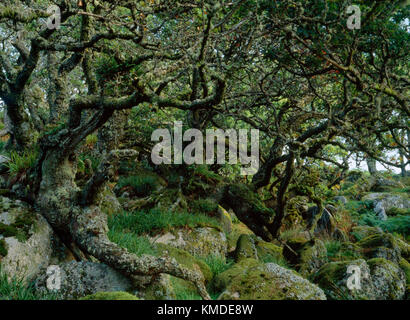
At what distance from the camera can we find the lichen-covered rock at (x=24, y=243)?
3.72 m

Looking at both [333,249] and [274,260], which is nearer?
[274,260]

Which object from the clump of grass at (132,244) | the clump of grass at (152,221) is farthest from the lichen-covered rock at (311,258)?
the clump of grass at (132,244)

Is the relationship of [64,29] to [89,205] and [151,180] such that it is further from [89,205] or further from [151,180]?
[89,205]

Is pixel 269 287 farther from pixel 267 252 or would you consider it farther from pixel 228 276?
pixel 267 252

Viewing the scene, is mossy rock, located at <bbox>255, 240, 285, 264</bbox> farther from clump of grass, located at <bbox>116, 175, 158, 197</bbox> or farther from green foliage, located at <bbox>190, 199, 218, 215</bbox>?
clump of grass, located at <bbox>116, 175, 158, 197</bbox>

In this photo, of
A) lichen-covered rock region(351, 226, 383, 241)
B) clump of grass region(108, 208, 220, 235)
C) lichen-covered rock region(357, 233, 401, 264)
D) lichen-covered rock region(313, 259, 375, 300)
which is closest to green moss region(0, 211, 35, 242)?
clump of grass region(108, 208, 220, 235)

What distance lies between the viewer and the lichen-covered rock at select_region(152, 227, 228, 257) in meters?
6.52

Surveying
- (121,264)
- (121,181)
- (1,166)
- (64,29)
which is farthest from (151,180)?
(64,29)

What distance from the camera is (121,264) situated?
3.72 metres

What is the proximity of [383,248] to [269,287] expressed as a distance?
4556mm

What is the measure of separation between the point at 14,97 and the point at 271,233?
7.81m

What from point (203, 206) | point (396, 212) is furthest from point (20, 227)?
point (396, 212)

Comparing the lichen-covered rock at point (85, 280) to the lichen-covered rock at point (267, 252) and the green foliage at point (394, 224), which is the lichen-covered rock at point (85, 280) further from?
the green foliage at point (394, 224)

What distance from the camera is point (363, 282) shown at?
4664mm
